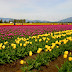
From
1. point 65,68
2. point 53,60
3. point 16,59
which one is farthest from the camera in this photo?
point 16,59

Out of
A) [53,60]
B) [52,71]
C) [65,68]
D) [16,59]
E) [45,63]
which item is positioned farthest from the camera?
[16,59]

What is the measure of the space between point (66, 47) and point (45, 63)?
158 cm

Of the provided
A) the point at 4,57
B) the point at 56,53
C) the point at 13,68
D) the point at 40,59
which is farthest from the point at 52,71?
the point at 4,57

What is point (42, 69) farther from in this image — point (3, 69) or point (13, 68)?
point (3, 69)

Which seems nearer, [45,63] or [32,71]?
[32,71]

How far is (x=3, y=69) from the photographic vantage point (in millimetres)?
3225

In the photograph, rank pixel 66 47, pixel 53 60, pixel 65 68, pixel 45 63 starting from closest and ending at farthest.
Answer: pixel 65 68 → pixel 45 63 → pixel 53 60 → pixel 66 47

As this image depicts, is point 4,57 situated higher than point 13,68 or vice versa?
point 4,57

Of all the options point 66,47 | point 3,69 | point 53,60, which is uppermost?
point 66,47

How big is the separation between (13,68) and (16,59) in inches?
21.9

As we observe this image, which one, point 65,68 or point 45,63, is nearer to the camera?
point 65,68

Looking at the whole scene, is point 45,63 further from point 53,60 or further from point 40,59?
point 53,60

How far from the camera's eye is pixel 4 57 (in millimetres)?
3602

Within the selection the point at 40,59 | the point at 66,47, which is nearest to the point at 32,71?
the point at 40,59
